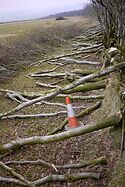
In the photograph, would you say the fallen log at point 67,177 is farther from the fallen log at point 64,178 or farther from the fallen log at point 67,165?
the fallen log at point 67,165

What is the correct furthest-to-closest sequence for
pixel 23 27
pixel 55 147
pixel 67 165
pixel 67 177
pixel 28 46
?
pixel 23 27 < pixel 28 46 < pixel 55 147 < pixel 67 165 < pixel 67 177

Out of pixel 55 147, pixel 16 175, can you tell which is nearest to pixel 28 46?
pixel 55 147

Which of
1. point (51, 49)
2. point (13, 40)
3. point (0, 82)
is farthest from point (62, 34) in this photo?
point (0, 82)

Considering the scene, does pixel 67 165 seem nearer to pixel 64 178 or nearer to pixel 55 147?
pixel 64 178

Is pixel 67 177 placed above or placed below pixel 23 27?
below

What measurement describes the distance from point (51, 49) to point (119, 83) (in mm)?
15187

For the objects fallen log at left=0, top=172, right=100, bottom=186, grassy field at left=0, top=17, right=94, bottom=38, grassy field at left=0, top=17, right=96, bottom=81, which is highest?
grassy field at left=0, top=17, right=94, bottom=38

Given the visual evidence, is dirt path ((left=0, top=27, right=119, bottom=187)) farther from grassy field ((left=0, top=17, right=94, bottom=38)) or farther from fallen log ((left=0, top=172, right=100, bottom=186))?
grassy field ((left=0, top=17, right=94, bottom=38))

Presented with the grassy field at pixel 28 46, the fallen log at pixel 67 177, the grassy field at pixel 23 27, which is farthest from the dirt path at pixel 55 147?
the grassy field at pixel 23 27

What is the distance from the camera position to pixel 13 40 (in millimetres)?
19328

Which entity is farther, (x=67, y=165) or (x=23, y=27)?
(x=23, y=27)

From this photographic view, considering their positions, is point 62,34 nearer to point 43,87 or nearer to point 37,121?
point 43,87

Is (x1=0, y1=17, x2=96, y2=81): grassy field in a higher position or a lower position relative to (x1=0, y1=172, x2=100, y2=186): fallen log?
higher

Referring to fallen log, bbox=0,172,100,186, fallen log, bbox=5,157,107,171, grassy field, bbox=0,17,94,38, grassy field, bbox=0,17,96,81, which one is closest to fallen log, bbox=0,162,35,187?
fallen log, bbox=0,172,100,186
